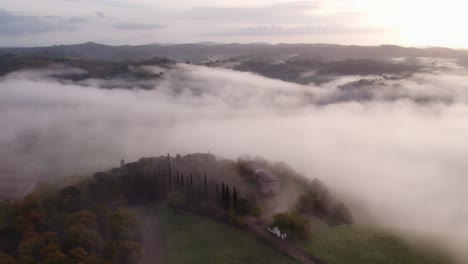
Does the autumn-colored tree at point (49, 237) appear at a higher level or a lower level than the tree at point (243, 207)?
higher

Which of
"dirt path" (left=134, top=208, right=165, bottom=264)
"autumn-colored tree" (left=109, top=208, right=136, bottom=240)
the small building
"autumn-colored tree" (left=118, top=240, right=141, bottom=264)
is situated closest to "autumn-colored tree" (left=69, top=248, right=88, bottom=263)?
"autumn-colored tree" (left=118, top=240, right=141, bottom=264)

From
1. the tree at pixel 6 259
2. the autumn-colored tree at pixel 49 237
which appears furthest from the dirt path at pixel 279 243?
the tree at pixel 6 259

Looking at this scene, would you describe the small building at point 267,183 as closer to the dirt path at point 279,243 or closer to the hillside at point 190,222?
the hillside at point 190,222

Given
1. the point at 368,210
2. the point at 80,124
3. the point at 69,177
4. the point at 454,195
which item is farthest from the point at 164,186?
the point at 80,124

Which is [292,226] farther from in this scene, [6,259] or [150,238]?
[6,259]

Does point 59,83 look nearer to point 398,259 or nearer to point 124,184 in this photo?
point 124,184
